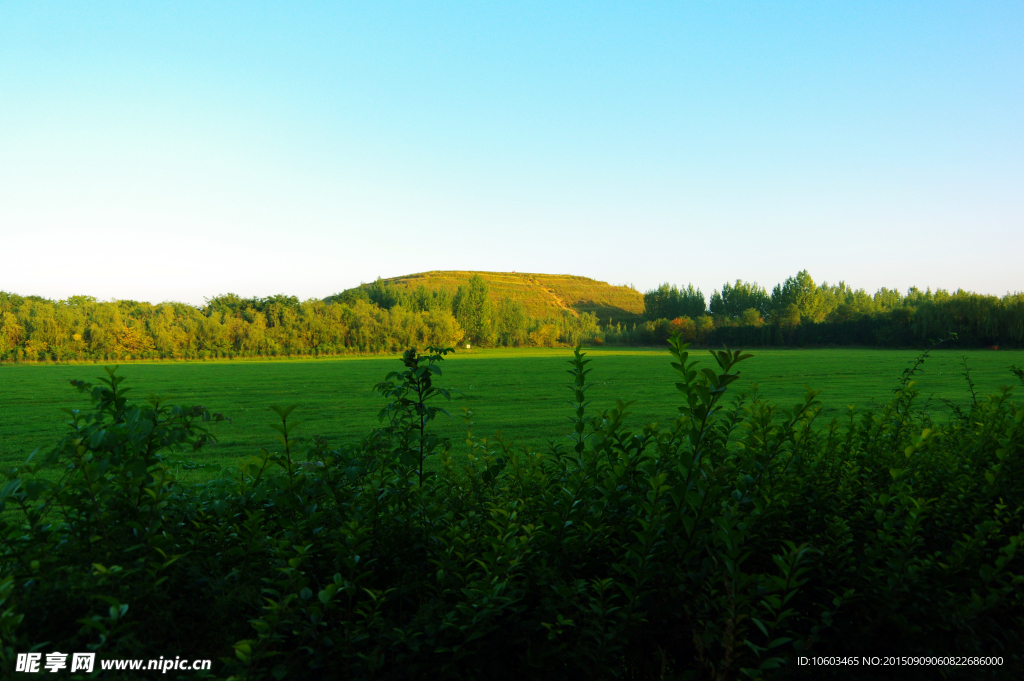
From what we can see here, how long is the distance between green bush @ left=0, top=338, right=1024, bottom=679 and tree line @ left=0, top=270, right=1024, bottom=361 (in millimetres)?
52680

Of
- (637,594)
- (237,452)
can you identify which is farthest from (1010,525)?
(237,452)

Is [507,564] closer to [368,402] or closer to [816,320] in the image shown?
[368,402]

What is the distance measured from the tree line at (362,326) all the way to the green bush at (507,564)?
2074 inches

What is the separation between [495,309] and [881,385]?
98.7 meters

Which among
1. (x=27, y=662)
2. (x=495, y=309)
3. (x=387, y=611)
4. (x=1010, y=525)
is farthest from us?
(x=495, y=309)

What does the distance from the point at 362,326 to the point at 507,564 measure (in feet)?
301

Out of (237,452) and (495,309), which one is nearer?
(237,452)

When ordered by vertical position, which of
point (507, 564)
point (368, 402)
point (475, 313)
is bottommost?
point (368, 402)

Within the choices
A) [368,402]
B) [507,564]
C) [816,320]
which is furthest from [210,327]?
[816,320]

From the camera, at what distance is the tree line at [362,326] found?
76.0 metres

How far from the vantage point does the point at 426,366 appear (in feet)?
10.4

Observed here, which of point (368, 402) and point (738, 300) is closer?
point (368, 402)

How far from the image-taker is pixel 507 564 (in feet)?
7.93

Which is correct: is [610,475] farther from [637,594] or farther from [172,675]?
[172,675]
